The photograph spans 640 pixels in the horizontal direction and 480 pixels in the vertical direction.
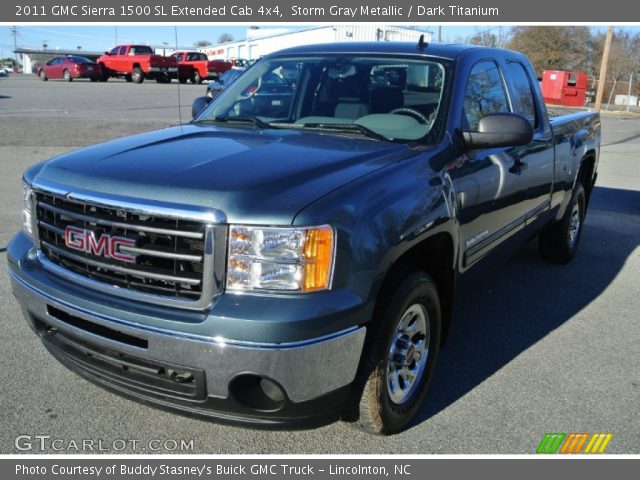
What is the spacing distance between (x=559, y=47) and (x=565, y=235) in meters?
49.0

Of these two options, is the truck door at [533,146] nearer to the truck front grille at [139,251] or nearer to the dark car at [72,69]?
the truck front grille at [139,251]

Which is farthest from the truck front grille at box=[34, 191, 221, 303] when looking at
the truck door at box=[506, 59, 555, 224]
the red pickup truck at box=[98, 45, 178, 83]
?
the red pickup truck at box=[98, 45, 178, 83]

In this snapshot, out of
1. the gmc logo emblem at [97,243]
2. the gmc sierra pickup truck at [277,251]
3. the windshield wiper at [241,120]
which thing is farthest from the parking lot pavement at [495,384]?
the windshield wiper at [241,120]

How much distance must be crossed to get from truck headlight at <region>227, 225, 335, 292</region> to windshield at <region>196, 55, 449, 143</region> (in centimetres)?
123

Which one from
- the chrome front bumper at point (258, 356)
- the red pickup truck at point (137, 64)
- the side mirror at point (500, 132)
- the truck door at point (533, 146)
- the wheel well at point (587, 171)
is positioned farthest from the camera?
the red pickup truck at point (137, 64)

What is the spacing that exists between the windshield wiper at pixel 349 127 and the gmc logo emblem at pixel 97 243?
1.51 meters

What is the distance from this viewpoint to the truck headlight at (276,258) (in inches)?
Answer: 93.5

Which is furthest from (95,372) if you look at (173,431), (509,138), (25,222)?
(509,138)

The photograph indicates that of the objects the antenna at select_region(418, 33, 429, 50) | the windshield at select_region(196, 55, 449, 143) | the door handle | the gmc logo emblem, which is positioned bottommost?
the gmc logo emblem

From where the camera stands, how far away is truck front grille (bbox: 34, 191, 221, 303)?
242 cm

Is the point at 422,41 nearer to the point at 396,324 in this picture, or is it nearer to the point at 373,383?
the point at 396,324

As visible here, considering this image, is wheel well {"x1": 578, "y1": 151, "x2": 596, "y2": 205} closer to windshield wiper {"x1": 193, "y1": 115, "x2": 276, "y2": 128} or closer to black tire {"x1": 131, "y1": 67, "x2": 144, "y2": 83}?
windshield wiper {"x1": 193, "y1": 115, "x2": 276, "y2": 128}

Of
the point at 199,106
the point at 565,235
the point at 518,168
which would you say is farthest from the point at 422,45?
the point at 565,235

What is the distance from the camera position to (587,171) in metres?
6.44
